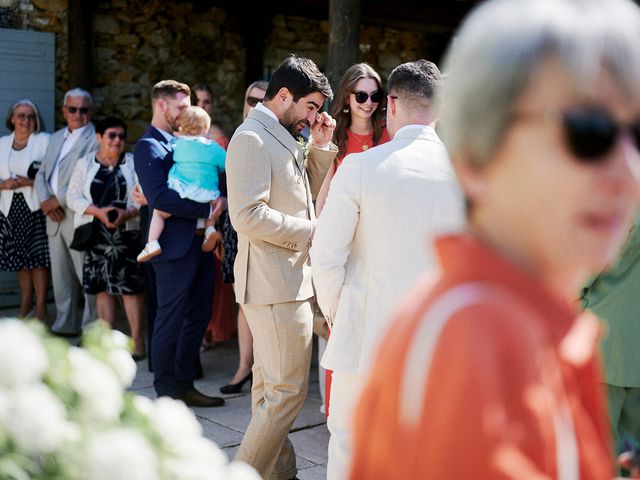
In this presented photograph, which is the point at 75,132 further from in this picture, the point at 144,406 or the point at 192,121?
the point at 144,406

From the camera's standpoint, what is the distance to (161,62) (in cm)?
934

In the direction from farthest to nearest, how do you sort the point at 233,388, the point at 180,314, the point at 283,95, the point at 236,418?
the point at 233,388 < the point at 180,314 < the point at 236,418 < the point at 283,95

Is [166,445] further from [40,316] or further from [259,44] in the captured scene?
[259,44]

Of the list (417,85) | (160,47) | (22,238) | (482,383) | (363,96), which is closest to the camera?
(482,383)

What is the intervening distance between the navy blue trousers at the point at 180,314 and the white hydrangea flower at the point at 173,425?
4142mm

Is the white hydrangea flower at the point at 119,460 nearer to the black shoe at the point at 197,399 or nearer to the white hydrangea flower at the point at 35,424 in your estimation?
the white hydrangea flower at the point at 35,424

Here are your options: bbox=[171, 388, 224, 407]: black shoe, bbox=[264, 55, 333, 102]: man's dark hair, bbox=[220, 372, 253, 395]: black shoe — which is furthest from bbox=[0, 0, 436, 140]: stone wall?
bbox=[264, 55, 333, 102]: man's dark hair

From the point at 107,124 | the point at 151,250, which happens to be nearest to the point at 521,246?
the point at 151,250

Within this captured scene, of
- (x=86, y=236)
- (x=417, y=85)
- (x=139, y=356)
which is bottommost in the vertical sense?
(x=139, y=356)

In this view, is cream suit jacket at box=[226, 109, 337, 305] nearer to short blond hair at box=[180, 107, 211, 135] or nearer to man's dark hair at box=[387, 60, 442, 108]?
man's dark hair at box=[387, 60, 442, 108]

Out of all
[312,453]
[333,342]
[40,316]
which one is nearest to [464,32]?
[333,342]

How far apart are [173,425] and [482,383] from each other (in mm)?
603

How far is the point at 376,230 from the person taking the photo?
131 inches

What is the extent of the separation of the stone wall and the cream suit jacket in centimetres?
521
